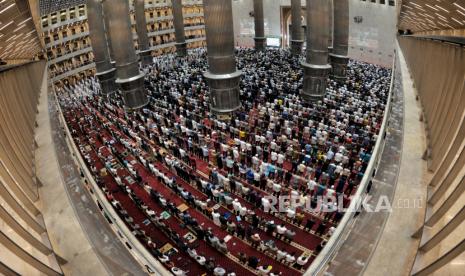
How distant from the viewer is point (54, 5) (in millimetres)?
39562

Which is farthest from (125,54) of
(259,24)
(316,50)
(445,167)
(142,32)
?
(259,24)

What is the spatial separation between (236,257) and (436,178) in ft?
20.6

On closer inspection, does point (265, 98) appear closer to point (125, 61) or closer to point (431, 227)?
point (125, 61)

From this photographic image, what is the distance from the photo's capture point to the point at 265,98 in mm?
23375

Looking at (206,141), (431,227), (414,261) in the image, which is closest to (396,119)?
(431,227)

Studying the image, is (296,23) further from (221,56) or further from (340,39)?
(221,56)

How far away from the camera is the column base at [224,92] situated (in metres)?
19.2

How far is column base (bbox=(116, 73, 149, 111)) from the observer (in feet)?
72.0

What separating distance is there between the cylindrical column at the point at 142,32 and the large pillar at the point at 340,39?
74.5 feet

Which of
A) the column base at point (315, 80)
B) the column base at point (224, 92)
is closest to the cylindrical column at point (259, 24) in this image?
the column base at point (315, 80)

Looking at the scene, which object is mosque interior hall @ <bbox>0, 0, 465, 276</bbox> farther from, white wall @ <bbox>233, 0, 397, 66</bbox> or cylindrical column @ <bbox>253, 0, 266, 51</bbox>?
cylindrical column @ <bbox>253, 0, 266, 51</bbox>

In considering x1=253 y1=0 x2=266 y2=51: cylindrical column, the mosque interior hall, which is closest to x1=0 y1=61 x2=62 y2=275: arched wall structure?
the mosque interior hall

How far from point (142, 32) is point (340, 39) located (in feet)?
78.2

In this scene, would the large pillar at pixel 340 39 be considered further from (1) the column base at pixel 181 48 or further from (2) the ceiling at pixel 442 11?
(1) the column base at pixel 181 48
